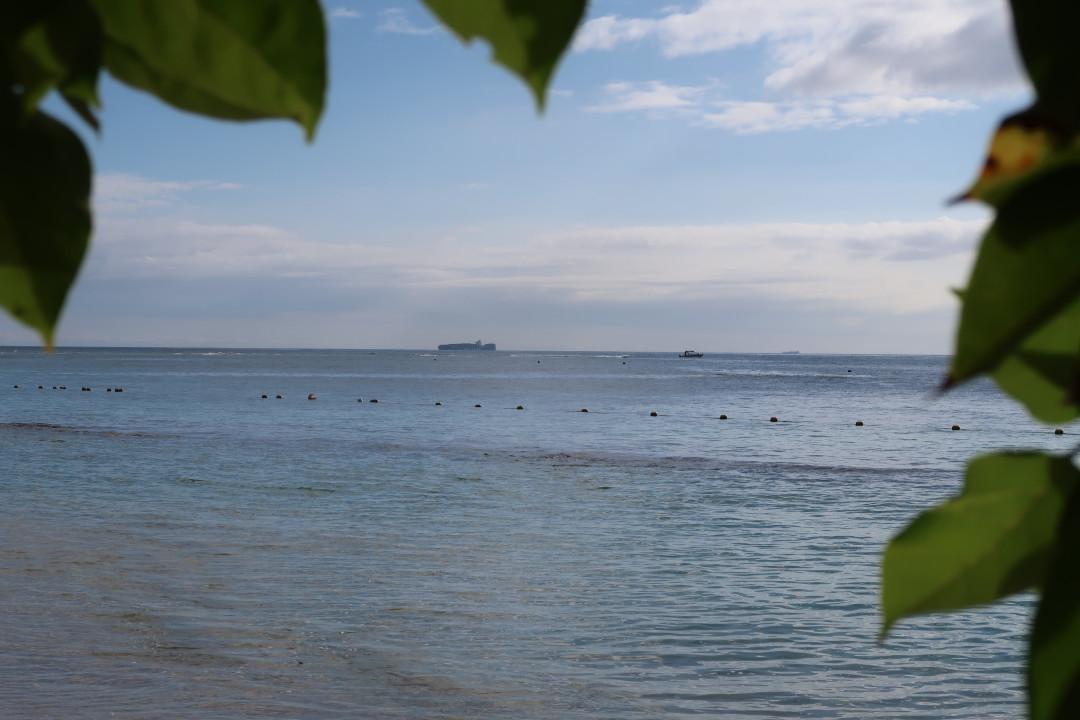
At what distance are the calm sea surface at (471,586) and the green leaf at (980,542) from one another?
4.0 inches

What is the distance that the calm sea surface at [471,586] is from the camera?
9.39m

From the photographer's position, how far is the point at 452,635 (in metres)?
11.1

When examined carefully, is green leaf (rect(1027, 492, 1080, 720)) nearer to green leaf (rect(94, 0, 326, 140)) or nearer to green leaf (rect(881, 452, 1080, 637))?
green leaf (rect(881, 452, 1080, 637))

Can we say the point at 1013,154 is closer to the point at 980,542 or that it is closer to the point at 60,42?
the point at 980,542

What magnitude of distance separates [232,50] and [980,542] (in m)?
0.37

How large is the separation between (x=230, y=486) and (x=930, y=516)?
22599 mm

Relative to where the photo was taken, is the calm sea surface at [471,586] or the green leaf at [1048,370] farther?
the calm sea surface at [471,586]

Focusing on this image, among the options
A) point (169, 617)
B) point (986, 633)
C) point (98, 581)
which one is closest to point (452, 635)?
point (169, 617)

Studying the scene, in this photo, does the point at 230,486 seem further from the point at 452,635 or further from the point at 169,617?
the point at 452,635

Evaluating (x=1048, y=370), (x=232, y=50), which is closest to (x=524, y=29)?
(x=232, y=50)

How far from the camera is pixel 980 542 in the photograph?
15.3 inches

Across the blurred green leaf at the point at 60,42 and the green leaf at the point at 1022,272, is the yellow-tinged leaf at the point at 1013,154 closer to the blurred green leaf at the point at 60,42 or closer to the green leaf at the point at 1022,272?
the green leaf at the point at 1022,272

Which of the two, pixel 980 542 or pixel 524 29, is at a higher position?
pixel 524 29

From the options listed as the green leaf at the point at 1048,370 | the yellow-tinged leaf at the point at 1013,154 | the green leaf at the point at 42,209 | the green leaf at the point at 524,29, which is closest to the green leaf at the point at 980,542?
the green leaf at the point at 1048,370
